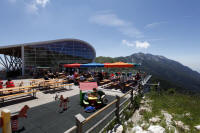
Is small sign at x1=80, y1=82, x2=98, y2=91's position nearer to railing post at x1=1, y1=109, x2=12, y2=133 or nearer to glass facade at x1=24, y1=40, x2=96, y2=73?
railing post at x1=1, y1=109, x2=12, y2=133

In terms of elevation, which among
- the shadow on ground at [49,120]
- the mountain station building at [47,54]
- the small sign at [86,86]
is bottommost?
the shadow on ground at [49,120]

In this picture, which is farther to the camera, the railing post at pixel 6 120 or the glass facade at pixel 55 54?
the glass facade at pixel 55 54

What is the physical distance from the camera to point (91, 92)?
6.36m

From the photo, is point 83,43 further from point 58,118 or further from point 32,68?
point 58,118

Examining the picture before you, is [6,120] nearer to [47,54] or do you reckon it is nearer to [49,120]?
[49,120]

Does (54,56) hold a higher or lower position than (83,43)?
lower

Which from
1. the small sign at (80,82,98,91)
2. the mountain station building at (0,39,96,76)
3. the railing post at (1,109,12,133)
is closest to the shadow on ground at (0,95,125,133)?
the small sign at (80,82,98,91)

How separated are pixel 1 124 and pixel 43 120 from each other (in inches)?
98.0

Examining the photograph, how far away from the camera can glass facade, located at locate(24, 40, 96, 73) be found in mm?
23469

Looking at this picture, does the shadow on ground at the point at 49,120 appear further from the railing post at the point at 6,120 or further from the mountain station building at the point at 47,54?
the mountain station building at the point at 47,54

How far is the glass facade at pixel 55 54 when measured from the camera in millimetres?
23469

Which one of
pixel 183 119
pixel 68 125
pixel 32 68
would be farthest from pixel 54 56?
pixel 183 119

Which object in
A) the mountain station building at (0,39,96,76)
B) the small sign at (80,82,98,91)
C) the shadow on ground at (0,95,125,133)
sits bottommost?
the shadow on ground at (0,95,125,133)

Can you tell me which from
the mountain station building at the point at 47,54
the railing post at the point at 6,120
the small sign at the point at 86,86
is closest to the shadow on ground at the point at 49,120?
the small sign at the point at 86,86
